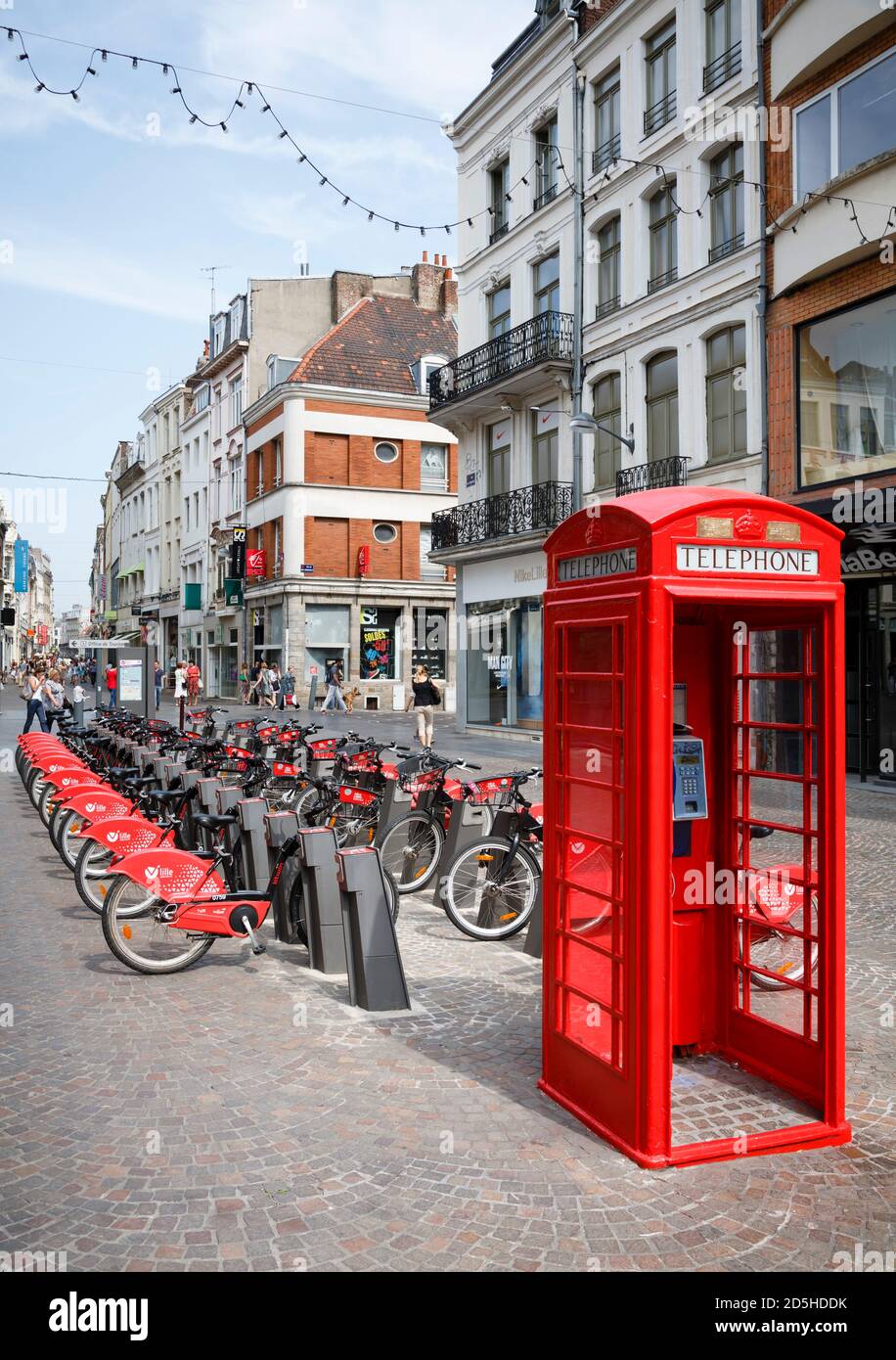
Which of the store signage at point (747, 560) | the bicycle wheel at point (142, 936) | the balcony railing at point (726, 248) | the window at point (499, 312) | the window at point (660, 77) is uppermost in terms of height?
the window at point (660, 77)

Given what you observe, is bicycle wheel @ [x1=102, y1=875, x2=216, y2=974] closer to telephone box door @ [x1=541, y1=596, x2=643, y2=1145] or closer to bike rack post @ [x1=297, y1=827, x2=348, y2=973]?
bike rack post @ [x1=297, y1=827, x2=348, y2=973]

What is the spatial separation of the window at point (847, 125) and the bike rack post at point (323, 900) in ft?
42.8

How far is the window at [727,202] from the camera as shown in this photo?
18406mm

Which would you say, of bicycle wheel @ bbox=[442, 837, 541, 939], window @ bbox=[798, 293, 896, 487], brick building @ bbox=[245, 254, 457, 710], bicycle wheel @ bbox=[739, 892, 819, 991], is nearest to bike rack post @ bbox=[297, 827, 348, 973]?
bicycle wheel @ bbox=[442, 837, 541, 939]

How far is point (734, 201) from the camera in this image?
18.5 m

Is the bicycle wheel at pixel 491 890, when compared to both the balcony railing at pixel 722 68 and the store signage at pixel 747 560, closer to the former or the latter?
the store signage at pixel 747 560

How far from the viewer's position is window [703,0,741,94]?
1834cm

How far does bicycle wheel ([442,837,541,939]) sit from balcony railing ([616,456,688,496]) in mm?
12711

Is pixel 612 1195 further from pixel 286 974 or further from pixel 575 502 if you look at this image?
pixel 575 502

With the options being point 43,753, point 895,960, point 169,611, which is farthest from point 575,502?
point 169,611

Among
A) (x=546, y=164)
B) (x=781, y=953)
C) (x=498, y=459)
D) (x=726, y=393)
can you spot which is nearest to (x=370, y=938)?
(x=781, y=953)

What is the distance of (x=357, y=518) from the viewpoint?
40.6m

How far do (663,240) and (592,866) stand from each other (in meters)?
19.2

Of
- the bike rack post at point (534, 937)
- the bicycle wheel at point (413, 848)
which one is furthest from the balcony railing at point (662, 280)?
the bike rack post at point (534, 937)
